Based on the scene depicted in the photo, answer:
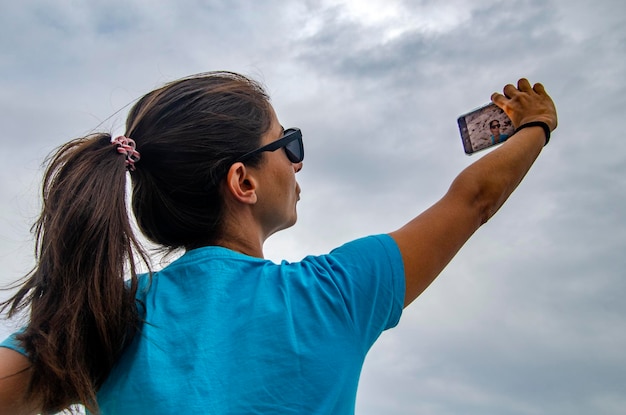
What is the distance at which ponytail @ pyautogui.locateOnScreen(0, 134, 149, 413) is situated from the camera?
2.62 meters

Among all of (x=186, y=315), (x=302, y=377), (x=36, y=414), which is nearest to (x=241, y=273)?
(x=186, y=315)

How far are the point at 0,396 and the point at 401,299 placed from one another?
158 cm

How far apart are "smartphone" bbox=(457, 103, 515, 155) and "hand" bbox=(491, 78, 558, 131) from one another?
53 millimetres

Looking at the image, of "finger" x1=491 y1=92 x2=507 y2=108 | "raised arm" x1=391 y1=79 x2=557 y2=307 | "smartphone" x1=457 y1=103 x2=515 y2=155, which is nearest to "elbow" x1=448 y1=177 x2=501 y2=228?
"raised arm" x1=391 y1=79 x2=557 y2=307

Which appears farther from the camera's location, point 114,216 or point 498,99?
point 498,99

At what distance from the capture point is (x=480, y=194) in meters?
2.97

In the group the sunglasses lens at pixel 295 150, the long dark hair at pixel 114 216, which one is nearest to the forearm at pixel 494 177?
the sunglasses lens at pixel 295 150

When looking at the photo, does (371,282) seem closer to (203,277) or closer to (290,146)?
(203,277)

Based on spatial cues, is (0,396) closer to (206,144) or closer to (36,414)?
(36,414)

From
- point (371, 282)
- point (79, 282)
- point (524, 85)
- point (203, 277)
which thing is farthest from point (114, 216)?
point (524, 85)

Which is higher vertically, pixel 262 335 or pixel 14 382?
pixel 262 335

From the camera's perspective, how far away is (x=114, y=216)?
2.94m

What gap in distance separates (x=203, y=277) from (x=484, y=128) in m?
1.98

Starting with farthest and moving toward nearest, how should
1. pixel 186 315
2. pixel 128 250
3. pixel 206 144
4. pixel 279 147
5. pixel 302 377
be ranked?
1. pixel 279 147
2. pixel 206 144
3. pixel 128 250
4. pixel 186 315
5. pixel 302 377
